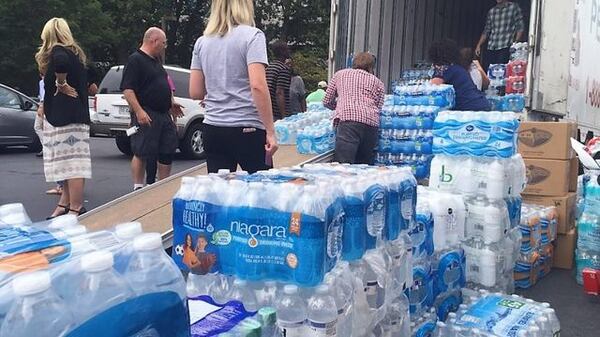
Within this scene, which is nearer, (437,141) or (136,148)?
(437,141)

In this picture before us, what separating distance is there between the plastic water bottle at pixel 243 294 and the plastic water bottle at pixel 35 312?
1.05 metres

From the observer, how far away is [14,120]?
12.9 meters

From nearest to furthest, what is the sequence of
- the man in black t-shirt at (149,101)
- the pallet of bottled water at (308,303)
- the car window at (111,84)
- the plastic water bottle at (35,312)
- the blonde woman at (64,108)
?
the plastic water bottle at (35,312) < the pallet of bottled water at (308,303) < the blonde woman at (64,108) < the man in black t-shirt at (149,101) < the car window at (111,84)

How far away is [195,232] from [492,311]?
6.89ft

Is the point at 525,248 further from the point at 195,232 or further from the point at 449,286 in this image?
the point at 195,232

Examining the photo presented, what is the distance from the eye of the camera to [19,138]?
13.1m

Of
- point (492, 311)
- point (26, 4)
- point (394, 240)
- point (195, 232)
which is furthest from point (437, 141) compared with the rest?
point (26, 4)

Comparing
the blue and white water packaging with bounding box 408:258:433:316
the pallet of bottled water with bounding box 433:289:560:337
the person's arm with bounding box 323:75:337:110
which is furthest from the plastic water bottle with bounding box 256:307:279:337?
the person's arm with bounding box 323:75:337:110

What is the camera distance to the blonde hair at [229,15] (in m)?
3.77

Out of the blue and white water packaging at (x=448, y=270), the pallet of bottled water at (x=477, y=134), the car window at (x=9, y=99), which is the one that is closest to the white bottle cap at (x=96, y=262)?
the blue and white water packaging at (x=448, y=270)

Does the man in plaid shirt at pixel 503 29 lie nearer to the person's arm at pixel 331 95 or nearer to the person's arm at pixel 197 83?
the person's arm at pixel 331 95

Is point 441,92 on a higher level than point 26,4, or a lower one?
lower

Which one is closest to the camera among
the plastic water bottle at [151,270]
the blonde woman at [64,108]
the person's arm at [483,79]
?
the plastic water bottle at [151,270]

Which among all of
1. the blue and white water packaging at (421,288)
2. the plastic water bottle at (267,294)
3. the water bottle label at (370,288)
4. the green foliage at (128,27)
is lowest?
the blue and white water packaging at (421,288)
